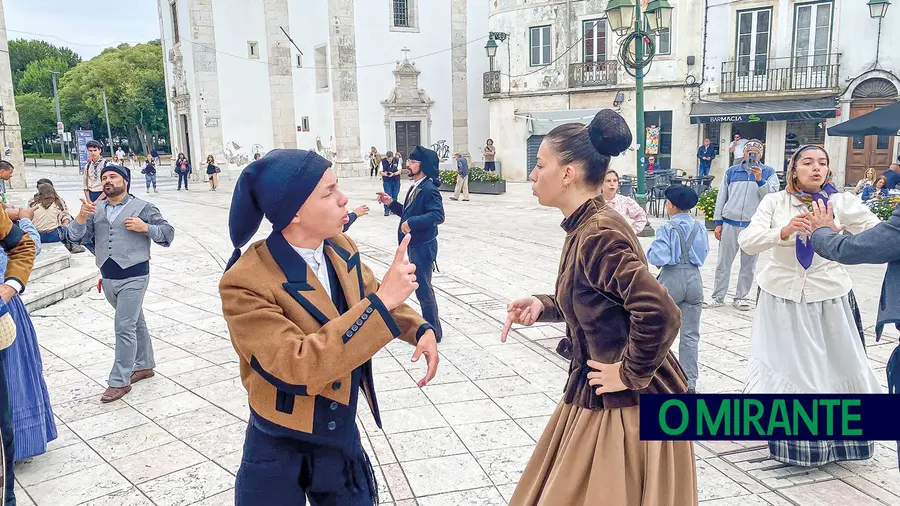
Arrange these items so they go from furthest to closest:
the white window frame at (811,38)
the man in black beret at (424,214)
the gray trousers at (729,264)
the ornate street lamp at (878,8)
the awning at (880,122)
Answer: the white window frame at (811,38) → the ornate street lamp at (878,8) → the awning at (880,122) → the gray trousers at (729,264) → the man in black beret at (424,214)

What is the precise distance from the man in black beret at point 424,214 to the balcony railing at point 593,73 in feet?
60.8

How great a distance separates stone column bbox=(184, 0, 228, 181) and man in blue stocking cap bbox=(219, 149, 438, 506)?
2935 cm

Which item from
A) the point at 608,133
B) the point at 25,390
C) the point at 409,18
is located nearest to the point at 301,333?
the point at 608,133

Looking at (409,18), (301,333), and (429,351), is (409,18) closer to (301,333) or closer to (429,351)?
(429,351)

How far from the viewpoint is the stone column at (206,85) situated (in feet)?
94.0

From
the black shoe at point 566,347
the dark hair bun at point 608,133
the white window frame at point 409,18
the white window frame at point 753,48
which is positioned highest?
the white window frame at point 409,18

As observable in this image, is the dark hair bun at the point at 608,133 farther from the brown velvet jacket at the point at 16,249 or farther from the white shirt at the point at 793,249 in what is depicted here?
the brown velvet jacket at the point at 16,249

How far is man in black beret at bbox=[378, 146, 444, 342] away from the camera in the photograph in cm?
598

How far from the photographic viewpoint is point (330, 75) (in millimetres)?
28547

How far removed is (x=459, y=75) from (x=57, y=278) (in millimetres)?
24099

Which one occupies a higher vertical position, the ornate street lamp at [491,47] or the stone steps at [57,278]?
the ornate street lamp at [491,47]

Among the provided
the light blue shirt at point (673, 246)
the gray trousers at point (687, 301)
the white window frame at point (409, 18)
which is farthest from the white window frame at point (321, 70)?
the gray trousers at point (687, 301)

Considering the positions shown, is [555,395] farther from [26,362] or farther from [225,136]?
[225,136]

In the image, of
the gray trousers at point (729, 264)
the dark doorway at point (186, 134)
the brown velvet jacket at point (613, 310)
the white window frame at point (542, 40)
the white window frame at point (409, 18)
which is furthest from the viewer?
the dark doorway at point (186, 134)
